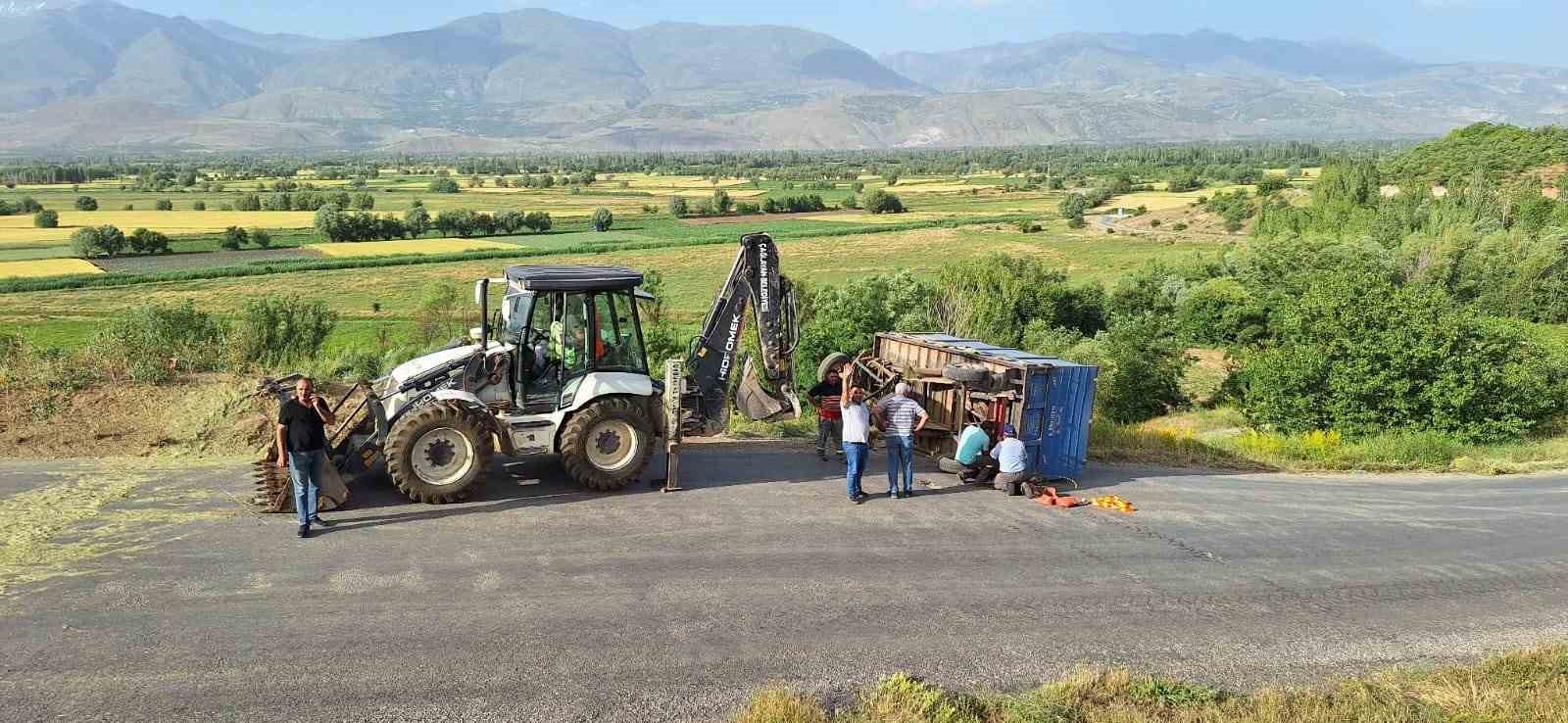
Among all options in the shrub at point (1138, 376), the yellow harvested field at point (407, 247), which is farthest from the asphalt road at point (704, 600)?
the yellow harvested field at point (407, 247)

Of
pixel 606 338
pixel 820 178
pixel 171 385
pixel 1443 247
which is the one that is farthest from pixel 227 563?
pixel 820 178

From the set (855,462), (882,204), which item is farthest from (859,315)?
(882,204)

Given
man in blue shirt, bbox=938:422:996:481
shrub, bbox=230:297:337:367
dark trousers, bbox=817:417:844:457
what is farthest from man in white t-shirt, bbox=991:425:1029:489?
shrub, bbox=230:297:337:367

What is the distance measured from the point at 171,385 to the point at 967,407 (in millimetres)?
11980

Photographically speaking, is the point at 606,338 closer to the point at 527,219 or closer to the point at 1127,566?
the point at 1127,566

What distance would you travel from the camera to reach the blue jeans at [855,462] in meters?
13.0

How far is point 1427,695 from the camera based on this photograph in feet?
27.3

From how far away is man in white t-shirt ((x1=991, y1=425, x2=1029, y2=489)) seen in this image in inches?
538

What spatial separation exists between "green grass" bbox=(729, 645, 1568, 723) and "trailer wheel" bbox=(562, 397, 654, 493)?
541 cm

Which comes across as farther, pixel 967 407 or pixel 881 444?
pixel 881 444

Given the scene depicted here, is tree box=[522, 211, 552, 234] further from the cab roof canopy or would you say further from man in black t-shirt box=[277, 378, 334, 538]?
man in black t-shirt box=[277, 378, 334, 538]

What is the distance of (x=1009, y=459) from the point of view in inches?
538

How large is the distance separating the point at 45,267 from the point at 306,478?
5917cm

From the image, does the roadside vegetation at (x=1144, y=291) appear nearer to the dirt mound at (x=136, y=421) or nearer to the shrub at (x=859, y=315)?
the shrub at (x=859, y=315)
